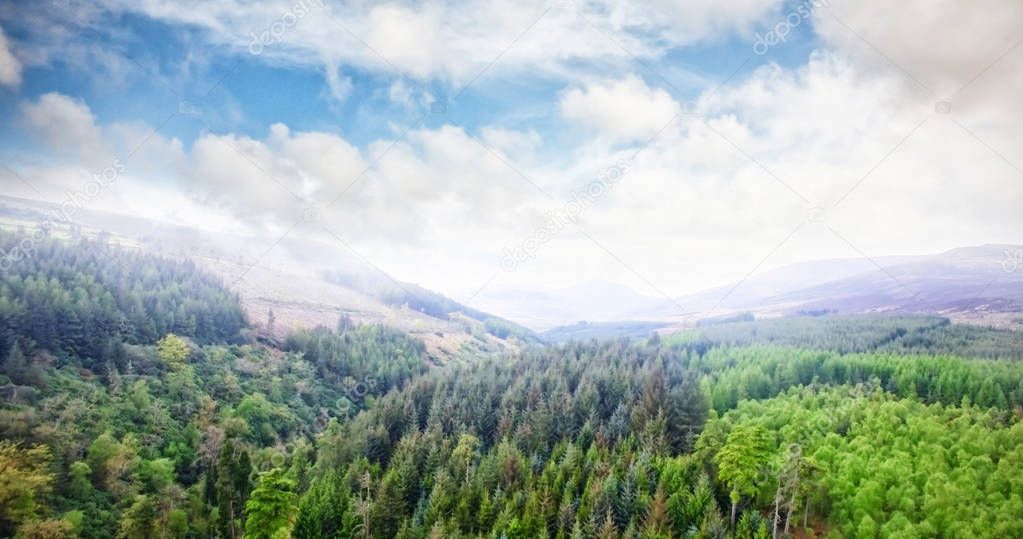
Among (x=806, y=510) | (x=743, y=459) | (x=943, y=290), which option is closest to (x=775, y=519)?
(x=806, y=510)

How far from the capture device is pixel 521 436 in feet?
244

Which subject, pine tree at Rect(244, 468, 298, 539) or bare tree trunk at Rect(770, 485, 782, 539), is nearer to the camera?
pine tree at Rect(244, 468, 298, 539)

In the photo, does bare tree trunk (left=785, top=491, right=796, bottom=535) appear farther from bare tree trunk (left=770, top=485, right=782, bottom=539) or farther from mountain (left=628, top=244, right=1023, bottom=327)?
mountain (left=628, top=244, right=1023, bottom=327)

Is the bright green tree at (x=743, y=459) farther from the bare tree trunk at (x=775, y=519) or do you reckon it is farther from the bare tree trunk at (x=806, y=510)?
the bare tree trunk at (x=806, y=510)

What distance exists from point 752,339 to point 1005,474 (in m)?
74.9

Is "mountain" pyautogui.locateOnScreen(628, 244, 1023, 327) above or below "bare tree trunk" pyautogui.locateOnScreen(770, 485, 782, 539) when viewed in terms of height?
above

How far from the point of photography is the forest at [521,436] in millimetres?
49938

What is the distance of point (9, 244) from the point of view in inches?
5502

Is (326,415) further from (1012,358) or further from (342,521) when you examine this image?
(1012,358)

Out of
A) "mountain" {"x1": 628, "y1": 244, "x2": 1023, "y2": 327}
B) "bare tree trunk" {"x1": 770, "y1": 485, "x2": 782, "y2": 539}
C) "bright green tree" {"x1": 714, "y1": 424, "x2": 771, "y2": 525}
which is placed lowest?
"bare tree trunk" {"x1": 770, "y1": 485, "x2": 782, "y2": 539}

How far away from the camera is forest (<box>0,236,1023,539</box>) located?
49.9 m

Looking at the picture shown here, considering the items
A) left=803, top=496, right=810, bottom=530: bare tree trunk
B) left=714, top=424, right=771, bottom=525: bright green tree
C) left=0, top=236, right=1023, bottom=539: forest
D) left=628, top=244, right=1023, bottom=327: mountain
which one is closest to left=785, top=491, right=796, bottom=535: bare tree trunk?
left=0, top=236, right=1023, bottom=539: forest

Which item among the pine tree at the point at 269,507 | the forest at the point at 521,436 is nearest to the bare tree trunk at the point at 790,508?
the forest at the point at 521,436

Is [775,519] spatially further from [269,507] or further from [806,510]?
[269,507]
